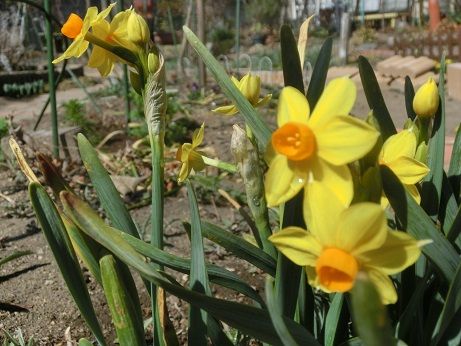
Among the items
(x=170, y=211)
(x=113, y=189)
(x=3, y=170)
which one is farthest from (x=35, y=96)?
(x=113, y=189)

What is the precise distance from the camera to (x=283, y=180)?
1.92 ft

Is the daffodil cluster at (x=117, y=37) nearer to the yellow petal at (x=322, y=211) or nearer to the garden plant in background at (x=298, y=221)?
the garden plant in background at (x=298, y=221)

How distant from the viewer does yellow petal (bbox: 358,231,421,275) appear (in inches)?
21.9

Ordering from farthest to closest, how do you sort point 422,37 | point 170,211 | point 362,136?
point 422,37 < point 170,211 < point 362,136

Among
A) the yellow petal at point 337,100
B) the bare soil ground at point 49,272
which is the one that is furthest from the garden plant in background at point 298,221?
the bare soil ground at point 49,272

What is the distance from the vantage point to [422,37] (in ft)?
30.2

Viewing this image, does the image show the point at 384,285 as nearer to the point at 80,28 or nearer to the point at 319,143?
the point at 319,143

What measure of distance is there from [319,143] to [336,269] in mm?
117

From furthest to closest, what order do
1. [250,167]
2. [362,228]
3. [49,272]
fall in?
1. [49,272]
2. [250,167]
3. [362,228]

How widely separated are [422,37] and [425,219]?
30.3 feet

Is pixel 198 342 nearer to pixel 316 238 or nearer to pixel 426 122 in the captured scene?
pixel 316 238

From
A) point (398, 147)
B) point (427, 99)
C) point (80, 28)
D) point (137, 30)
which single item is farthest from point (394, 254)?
point (80, 28)

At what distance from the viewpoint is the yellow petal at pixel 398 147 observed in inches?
30.3

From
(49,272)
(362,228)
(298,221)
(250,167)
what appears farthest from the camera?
(49,272)
